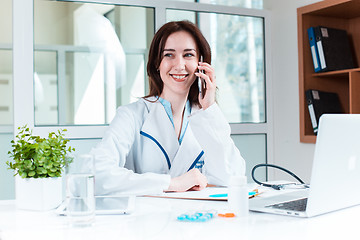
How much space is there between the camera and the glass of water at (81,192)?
1020 mm

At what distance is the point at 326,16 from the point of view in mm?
2932

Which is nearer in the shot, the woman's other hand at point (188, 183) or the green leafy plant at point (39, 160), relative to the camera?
the green leafy plant at point (39, 160)

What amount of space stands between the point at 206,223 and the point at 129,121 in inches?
35.6

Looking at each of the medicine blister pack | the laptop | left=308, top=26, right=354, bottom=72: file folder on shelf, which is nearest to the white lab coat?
the laptop

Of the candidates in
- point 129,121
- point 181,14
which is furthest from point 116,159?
point 181,14

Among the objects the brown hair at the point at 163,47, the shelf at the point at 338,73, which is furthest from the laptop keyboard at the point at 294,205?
the shelf at the point at 338,73

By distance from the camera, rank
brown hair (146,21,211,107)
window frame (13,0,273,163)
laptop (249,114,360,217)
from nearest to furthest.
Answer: laptop (249,114,360,217)
brown hair (146,21,211,107)
window frame (13,0,273,163)

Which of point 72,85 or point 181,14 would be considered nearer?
point 72,85

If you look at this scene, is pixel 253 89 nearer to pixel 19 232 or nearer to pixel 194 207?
pixel 194 207

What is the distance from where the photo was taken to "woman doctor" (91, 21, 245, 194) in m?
1.82

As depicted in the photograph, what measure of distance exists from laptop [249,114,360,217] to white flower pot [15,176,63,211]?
552mm

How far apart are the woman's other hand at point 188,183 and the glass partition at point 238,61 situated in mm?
1523

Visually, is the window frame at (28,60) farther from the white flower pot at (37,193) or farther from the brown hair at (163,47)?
the white flower pot at (37,193)

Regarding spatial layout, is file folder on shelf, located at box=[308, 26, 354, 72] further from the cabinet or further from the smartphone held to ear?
the smartphone held to ear
